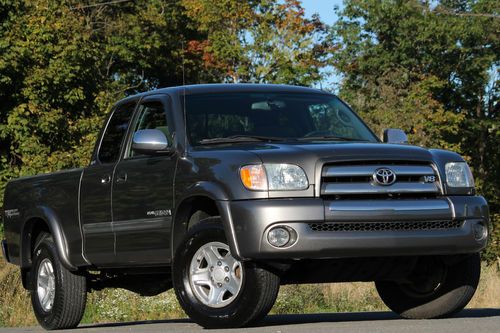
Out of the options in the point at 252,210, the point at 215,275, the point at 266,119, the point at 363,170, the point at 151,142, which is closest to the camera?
the point at 252,210

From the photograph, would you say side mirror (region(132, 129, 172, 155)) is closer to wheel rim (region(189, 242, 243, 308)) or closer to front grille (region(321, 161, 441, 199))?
wheel rim (region(189, 242, 243, 308))

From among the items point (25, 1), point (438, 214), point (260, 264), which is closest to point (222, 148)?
point (260, 264)

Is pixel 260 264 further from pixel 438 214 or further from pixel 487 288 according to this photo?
pixel 487 288

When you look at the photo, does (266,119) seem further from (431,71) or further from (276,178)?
(431,71)

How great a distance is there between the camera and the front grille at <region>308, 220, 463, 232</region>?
27.2 ft

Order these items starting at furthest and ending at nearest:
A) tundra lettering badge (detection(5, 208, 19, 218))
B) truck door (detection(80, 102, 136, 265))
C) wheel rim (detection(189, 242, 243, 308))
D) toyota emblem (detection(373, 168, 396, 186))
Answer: tundra lettering badge (detection(5, 208, 19, 218)) < truck door (detection(80, 102, 136, 265)) < wheel rim (detection(189, 242, 243, 308)) < toyota emblem (detection(373, 168, 396, 186))

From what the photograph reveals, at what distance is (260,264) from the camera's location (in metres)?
8.43

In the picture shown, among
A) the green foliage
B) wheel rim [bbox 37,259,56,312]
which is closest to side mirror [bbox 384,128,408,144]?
wheel rim [bbox 37,259,56,312]

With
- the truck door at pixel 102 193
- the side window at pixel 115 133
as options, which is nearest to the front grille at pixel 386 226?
the truck door at pixel 102 193

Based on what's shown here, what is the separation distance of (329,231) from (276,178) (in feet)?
1.65

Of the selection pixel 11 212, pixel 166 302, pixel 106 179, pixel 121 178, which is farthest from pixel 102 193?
pixel 166 302

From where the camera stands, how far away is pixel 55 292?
35.3 ft

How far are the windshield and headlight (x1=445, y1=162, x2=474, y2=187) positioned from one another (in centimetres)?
97

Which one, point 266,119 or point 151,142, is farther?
point 266,119
